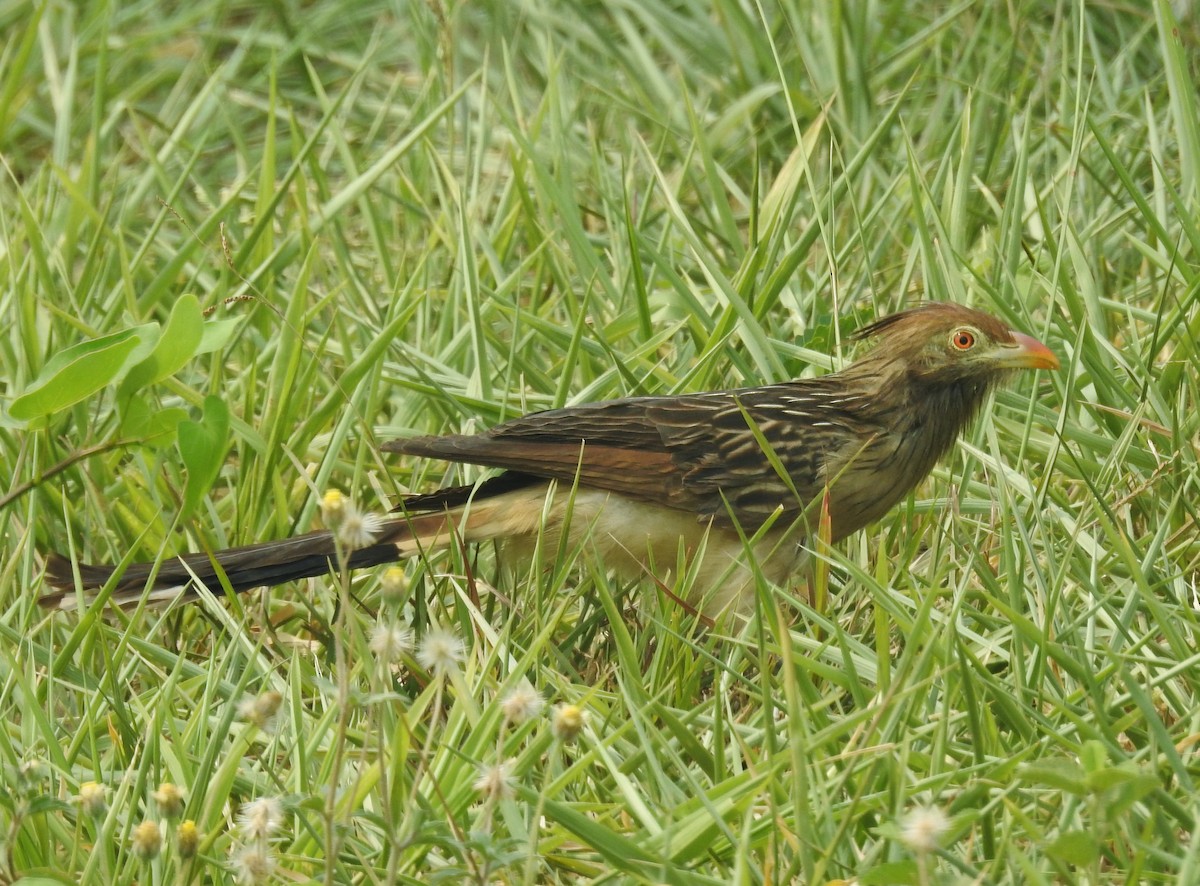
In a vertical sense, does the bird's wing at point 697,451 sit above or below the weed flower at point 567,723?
below

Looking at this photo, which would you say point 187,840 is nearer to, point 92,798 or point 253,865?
point 253,865

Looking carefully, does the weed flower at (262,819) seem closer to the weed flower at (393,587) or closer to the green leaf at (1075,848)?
the weed flower at (393,587)

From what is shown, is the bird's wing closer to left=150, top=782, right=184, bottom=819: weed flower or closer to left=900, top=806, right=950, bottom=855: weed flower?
left=150, top=782, right=184, bottom=819: weed flower

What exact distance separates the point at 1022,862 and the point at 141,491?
2.92 metres

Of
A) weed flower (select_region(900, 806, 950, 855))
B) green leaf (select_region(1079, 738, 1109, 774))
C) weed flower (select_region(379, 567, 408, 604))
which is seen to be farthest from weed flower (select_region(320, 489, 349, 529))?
green leaf (select_region(1079, 738, 1109, 774))

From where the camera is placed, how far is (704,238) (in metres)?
5.82

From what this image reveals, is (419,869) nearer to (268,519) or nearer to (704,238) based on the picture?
(268,519)

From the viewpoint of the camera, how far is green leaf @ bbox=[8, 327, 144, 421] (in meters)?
3.86

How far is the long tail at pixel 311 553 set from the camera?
416 cm

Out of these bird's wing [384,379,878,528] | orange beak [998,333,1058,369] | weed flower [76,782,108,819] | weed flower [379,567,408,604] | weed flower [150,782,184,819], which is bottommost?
bird's wing [384,379,878,528]

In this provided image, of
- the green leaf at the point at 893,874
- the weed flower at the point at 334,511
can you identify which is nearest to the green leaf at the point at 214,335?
the weed flower at the point at 334,511

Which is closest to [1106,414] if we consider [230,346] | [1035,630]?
[1035,630]

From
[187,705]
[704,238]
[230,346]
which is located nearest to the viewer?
[187,705]

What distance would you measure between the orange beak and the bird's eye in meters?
0.09
